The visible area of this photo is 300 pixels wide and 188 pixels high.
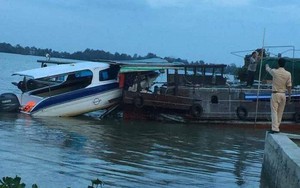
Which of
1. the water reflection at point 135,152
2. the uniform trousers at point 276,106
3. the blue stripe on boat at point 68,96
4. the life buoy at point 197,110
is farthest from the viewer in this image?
the life buoy at point 197,110

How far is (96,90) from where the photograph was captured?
23250 millimetres

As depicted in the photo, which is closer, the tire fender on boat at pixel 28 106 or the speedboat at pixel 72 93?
the speedboat at pixel 72 93

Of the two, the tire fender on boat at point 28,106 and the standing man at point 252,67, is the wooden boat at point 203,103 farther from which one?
the tire fender on boat at point 28,106

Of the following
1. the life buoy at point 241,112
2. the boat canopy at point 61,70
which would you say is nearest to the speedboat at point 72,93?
the boat canopy at point 61,70

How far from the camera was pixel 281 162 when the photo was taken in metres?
9.21

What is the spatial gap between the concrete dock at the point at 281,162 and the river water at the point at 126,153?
0.65 metres

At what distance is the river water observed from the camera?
11086 mm

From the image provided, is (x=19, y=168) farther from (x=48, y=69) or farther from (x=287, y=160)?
(x=48, y=69)

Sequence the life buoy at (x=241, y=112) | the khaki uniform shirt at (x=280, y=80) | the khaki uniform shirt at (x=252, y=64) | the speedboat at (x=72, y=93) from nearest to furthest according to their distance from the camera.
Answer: the khaki uniform shirt at (x=280, y=80)
the speedboat at (x=72, y=93)
the life buoy at (x=241, y=112)
the khaki uniform shirt at (x=252, y=64)

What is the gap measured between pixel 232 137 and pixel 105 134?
15.5 ft

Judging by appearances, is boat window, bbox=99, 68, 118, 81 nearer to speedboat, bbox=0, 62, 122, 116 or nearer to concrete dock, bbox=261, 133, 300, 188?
speedboat, bbox=0, 62, 122, 116

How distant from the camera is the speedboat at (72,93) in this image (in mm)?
22828

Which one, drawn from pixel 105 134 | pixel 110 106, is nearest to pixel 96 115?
pixel 110 106

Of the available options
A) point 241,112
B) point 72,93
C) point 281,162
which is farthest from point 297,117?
point 281,162
